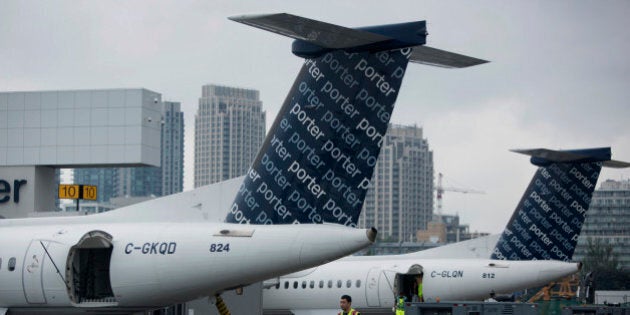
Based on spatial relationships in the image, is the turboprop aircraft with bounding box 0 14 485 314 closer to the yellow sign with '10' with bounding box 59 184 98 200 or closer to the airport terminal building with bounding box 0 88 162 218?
the yellow sign with '10' with bounding box 59 184 98 200

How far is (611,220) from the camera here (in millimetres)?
115812

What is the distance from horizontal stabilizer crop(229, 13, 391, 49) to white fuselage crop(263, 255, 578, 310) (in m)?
15.7

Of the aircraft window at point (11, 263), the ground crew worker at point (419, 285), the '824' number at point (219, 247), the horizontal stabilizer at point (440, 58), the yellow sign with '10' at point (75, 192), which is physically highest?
the horizontal stabilizer at point (440, 58)

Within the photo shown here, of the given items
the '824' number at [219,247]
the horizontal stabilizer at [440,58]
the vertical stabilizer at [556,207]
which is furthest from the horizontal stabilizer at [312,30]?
the vertical stabilizer at [556,207]

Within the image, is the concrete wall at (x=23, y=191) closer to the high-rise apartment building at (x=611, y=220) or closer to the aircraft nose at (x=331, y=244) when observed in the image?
the aircraft nose at (x=331, y=244)

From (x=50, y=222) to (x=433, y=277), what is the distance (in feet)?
51.4

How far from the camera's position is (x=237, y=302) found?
96.9 ft

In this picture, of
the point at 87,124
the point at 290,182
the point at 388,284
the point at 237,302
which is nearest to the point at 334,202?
the point at 290,182

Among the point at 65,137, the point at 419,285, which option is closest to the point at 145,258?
the point at 419,285

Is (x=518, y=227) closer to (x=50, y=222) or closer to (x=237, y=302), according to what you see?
(x=237, y=302)

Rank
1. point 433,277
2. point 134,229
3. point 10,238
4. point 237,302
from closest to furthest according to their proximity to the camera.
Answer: point 134,229 → point 10,238 → point 237,302 → point 433,277

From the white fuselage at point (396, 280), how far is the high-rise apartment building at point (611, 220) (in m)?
61.3

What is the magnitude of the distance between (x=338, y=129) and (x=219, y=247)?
10.6ft

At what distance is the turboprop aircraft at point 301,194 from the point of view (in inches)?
783
